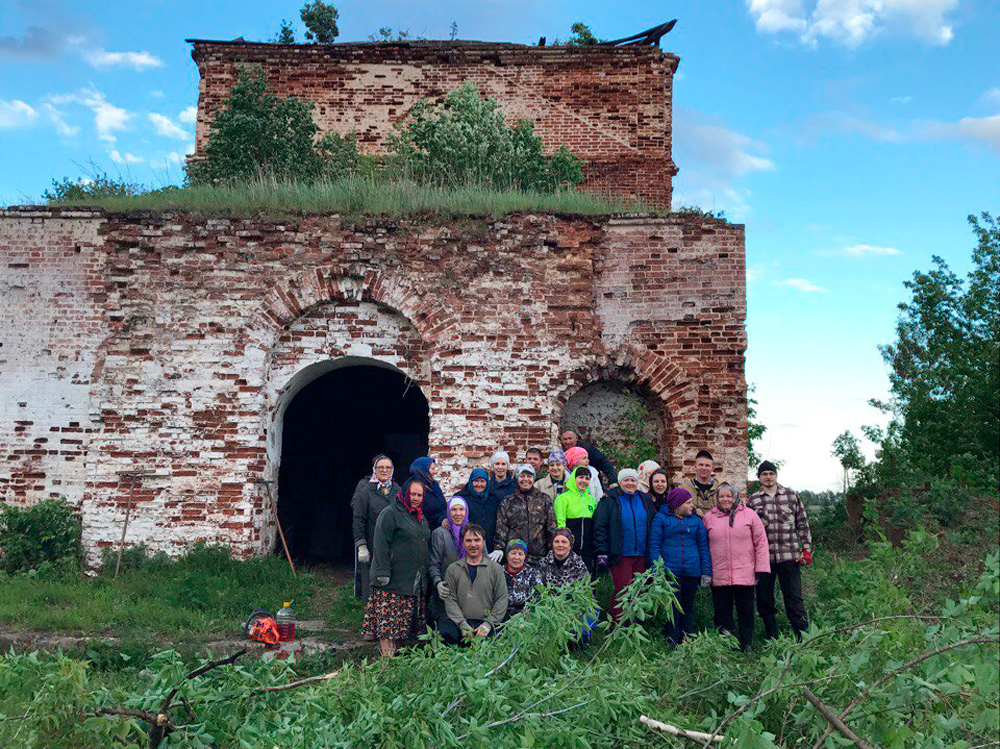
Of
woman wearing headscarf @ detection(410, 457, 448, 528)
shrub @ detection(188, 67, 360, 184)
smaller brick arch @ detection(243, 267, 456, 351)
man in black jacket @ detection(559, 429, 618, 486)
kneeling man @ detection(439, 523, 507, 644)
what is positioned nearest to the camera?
kneeling man @ detection(439, 523, 507, 644)

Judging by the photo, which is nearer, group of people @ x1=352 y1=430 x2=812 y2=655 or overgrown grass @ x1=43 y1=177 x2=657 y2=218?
group of people @ x1=352 y1=430 x2=812 y2=655

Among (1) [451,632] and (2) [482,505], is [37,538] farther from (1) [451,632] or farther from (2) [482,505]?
(1) [451,632]

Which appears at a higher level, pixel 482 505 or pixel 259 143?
pixel 259 143

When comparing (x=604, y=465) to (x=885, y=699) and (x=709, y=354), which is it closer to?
(x=709, y=354)

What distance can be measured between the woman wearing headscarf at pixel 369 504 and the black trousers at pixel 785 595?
Result: 3.32 m

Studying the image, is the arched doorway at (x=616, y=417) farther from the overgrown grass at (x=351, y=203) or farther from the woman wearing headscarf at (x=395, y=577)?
the woman wearing headscarf at (x=395, y=577)

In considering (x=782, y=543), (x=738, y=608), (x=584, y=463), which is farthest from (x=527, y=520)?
(x=782, y=543)

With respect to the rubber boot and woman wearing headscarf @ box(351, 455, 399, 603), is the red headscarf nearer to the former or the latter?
woman wearing headscarf @ box(351, 455, 399, 603)

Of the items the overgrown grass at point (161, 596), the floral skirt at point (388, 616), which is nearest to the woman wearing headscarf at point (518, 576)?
the floral skirt at point (388, 616)

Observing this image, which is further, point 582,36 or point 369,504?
point 582,36

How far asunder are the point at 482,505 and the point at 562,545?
1054 mm

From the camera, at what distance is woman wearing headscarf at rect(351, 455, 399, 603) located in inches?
285

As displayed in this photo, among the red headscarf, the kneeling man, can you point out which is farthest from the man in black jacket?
the kneeling man

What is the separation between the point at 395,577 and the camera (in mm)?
6691
